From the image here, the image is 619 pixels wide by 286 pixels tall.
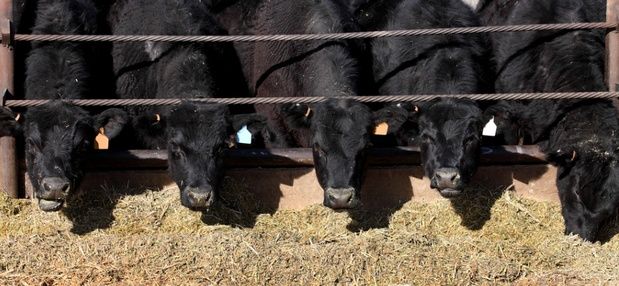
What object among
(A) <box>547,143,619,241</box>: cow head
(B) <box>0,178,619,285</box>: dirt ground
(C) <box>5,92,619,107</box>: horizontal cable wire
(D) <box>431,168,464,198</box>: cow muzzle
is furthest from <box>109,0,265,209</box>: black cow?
(A) <box>547,143,619,241</box>: cow head

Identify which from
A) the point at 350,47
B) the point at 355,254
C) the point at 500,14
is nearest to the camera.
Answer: the point at 355,254

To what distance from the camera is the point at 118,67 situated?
39.3 feet

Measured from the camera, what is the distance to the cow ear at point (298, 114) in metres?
11.0

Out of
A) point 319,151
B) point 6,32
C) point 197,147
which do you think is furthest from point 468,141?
point 6,32

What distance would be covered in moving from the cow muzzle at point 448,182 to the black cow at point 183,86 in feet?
5.61

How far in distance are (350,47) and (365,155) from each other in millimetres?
1394

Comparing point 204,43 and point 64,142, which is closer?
point 64,142

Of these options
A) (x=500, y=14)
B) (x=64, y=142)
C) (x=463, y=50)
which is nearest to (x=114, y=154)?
(x=64, y=142)

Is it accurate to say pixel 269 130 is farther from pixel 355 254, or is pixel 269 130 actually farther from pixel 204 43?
pixel 355 254

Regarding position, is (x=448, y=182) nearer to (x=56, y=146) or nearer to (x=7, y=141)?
(x=56, y=146)

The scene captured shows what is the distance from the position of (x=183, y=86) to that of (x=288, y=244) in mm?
2106

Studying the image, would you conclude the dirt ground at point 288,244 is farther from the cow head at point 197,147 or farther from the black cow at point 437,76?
the black cow at point 437,76

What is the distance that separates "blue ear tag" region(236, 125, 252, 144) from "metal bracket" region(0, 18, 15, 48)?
6.91 feet

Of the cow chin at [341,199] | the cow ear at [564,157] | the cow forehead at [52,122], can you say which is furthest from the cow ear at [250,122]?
the cow ear at [564,157]
